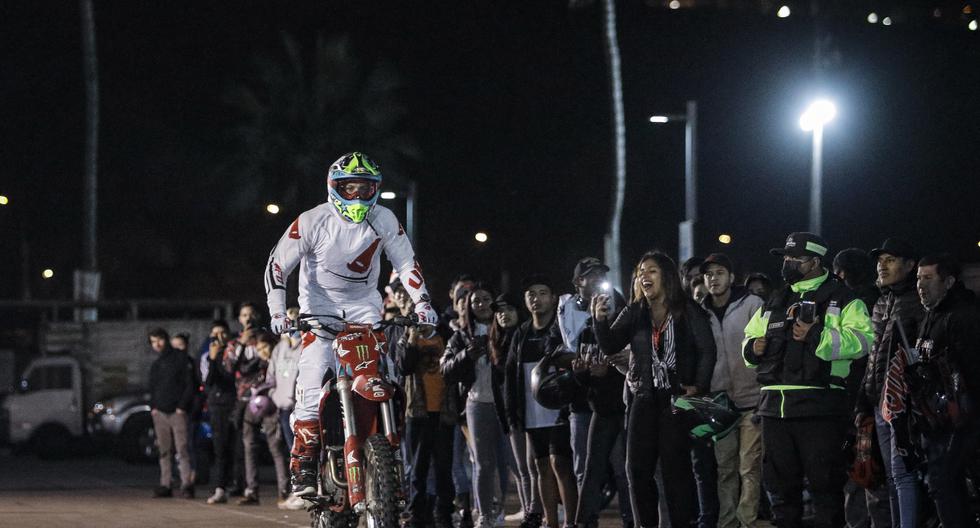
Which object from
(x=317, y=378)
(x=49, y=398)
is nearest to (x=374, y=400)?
(x=317, y=378)

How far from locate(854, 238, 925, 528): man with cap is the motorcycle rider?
285cm

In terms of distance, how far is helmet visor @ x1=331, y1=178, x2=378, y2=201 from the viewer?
33.0 feet

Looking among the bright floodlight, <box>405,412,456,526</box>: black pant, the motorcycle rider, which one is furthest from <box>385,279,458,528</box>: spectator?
the bright floodlight

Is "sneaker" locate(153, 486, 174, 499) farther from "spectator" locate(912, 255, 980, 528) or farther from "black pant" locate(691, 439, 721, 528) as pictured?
"spectator" locate(912, 255, 980, 528)

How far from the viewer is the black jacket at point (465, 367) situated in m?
12.7

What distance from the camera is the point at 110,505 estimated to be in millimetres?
16000

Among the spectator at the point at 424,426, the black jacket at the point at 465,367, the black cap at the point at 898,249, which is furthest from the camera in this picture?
the spectator at the point at 424,426

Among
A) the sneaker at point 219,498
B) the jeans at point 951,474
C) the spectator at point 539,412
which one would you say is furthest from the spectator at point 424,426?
the jeans at point 951,474

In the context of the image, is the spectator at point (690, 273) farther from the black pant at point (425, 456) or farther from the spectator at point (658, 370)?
the spectator at point (658, 370)

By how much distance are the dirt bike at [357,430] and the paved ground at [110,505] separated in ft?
12.9

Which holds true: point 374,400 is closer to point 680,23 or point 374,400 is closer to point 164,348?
point 164,348

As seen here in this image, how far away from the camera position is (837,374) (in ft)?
32.2

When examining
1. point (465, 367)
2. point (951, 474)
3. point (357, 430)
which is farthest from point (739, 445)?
point (357, 430)

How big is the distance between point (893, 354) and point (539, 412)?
3.25m
